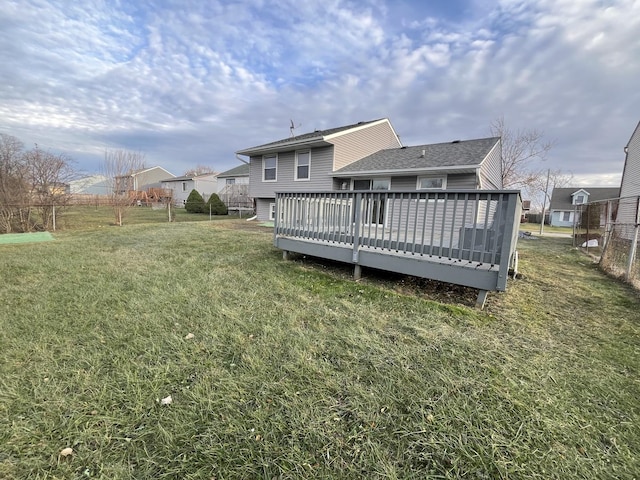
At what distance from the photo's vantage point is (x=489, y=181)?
11586mm

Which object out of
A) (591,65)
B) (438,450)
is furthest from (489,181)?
(438,450)

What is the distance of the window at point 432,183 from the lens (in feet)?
33.3

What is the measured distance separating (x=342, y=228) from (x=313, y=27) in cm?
831

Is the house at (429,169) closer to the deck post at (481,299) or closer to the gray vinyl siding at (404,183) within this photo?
the gray vinyl siding at (404,183)

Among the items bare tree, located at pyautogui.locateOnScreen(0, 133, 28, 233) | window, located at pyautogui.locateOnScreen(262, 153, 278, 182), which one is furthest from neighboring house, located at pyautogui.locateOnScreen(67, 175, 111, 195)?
window, located at pyautogui.locateOnScreen(262, 153, 278, 182)

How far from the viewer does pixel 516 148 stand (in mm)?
23547

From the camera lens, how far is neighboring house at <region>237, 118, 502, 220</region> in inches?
395

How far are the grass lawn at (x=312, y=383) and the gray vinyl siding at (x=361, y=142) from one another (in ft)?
32.5

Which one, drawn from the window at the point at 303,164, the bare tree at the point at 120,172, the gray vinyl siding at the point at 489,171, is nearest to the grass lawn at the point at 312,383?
the gray vinyl siding at the point at 489,171

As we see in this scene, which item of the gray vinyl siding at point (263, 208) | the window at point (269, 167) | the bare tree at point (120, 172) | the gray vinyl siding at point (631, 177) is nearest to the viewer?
the gray vinyl siding at point (631, 177)

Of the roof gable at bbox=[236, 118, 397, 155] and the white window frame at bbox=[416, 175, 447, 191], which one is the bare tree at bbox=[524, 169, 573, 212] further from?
the white window frame at bbox=[416, 175, 447, 191]

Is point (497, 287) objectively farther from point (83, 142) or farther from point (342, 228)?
point (83, 142)

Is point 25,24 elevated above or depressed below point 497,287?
above

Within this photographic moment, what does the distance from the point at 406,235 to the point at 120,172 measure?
48.3 feet
